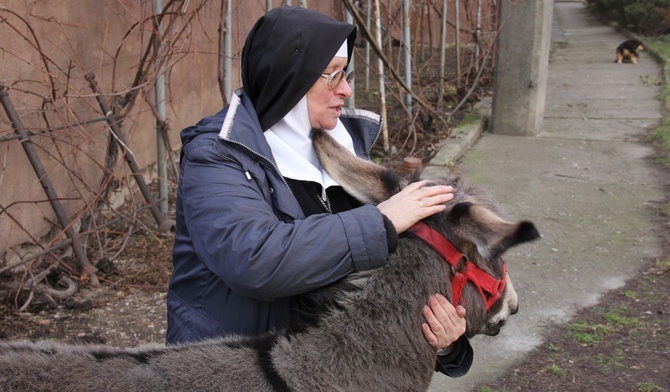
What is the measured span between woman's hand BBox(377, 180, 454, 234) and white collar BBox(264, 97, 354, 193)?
12.9 inches

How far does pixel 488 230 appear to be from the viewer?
2109 millimetres

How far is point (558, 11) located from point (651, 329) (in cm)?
2399

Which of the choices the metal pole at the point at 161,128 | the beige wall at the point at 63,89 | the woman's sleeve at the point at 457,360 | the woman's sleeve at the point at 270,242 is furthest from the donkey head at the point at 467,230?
the metal pole at the point at 161,128

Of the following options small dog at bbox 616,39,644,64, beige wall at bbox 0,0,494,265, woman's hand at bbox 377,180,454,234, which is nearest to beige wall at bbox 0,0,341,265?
beige wall at bbox 0,0,494,265

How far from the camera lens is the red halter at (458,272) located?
2.29m

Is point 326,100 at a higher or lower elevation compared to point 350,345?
higher

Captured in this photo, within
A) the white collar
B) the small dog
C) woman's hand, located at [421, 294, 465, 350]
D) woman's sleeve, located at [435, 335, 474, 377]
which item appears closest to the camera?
woman's hand, located at [421, 294, 465, 350]

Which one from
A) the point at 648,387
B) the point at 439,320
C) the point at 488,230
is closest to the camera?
the point at 488,230

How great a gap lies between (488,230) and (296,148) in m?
0.76

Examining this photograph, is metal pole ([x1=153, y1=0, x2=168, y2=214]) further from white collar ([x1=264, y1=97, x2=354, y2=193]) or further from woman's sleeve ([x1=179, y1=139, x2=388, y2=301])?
woman's sleeve ([x1=179, y1=139, x2=388, y2=301])

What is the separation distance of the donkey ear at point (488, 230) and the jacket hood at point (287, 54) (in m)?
0.66

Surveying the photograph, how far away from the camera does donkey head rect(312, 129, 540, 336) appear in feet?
6.97

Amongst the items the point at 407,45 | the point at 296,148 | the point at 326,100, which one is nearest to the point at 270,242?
the point at 296,148

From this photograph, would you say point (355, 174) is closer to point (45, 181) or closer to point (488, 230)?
point (488, 230)
